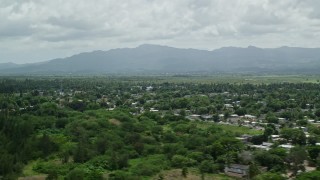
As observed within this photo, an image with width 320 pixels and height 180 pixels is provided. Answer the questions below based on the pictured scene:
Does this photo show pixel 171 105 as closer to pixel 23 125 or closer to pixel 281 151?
pixel 23 125

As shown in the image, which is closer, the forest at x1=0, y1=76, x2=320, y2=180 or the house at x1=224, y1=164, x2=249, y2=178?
the forest at x1=0, y1=76, x2=320, y2=180

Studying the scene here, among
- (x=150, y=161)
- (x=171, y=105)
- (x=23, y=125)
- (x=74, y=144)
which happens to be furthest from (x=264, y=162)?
(x=171, y=105)

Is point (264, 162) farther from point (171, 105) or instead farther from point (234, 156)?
point (171, 105)

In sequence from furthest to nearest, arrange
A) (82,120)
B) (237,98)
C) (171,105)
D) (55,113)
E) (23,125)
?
(237,98) < (171,105) < (55,113) < (82,120) < (23,125)

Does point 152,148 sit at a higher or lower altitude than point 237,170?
higher

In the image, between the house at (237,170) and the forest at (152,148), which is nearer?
the forest at (152,148)

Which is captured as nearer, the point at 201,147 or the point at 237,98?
the point at 201,147

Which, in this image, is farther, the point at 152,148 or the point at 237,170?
the point at 152,148

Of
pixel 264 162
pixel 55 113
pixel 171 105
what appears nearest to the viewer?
pixel 264 162
